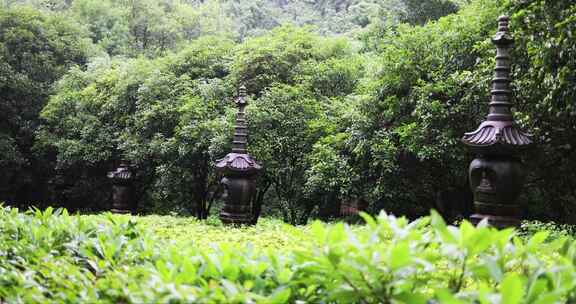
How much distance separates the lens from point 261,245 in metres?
5.28

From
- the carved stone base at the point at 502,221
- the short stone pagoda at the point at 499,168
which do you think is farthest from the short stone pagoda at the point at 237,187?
the carved stone base at the point at 502,221

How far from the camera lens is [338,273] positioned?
171 cm

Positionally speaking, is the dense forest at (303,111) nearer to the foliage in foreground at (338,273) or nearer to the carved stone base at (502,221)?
the carved stone base at (502,221)

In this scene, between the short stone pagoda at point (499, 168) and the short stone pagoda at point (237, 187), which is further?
the short stone pagoda at point (237, 187)

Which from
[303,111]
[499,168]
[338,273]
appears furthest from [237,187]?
[338,273]

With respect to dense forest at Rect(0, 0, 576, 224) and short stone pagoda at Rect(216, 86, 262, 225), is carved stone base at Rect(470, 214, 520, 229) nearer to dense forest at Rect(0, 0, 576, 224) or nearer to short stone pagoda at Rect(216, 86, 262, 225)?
dense forest at Rect(0, 0, 576, 224)

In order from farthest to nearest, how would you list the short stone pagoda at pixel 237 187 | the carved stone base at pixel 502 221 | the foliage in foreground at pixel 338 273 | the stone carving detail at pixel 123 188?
the stone carving detail at pixel 123 188, the short stone pagoda at pixel 237 187, the carved stone base at pixel 502 221, the foliage in foreground at pixel 338 273

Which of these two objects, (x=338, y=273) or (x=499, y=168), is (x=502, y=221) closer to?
(x=499, y=168)

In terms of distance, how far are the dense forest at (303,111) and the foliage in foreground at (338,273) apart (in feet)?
15.6

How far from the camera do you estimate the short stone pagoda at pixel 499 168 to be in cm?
562

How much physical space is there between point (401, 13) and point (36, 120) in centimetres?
1466

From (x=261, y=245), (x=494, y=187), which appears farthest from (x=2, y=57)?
(x=494, y=187)

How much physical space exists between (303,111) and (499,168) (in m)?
7.05

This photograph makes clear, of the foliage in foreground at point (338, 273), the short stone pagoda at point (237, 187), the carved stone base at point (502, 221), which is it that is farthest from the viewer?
the short stone pagoda at point (237, 187)
